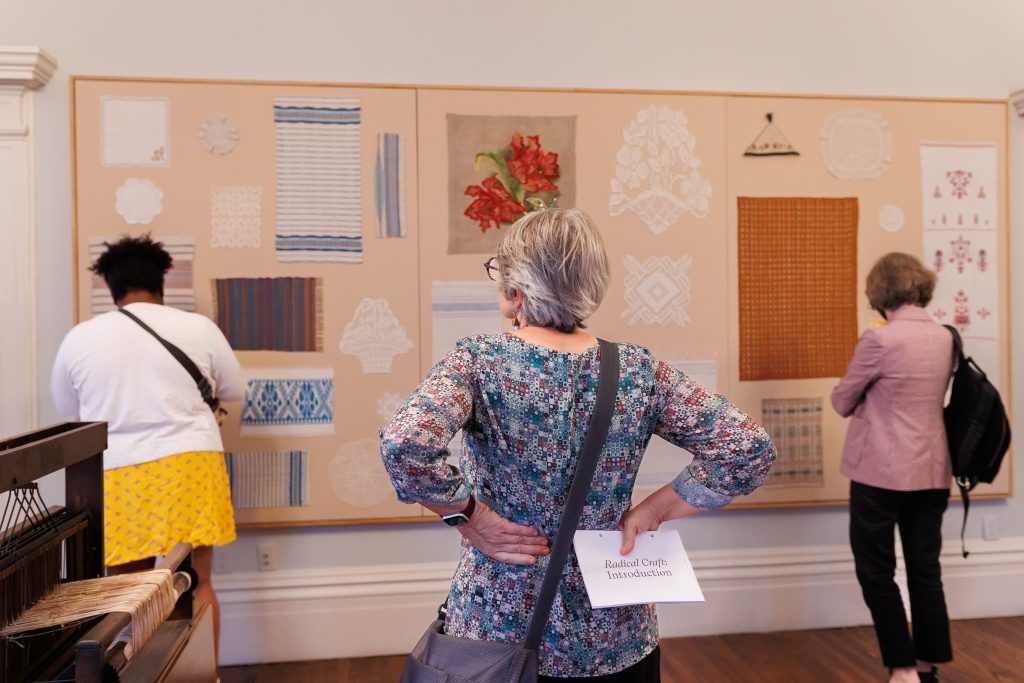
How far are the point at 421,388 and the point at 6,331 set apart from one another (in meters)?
2.37

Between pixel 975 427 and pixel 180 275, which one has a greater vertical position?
pixel 180 275

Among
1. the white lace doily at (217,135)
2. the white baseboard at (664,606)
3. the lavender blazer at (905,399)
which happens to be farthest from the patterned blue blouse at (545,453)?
the white lace doily at (217,135)

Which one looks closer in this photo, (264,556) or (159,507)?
(159,507)

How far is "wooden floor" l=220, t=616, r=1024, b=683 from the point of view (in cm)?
277

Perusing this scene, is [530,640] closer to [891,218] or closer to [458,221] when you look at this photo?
[458,221]

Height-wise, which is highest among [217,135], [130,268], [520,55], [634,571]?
[520,55]

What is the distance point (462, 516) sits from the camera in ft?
4.02

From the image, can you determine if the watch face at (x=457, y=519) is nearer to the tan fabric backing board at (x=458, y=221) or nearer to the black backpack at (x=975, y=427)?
the tan fabric backing board at (x=458, y=221)

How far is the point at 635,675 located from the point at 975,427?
1.85 m

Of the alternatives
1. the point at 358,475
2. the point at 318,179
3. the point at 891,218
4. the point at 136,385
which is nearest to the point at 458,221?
the point at 318,179

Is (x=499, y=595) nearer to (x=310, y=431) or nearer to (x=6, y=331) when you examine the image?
(x=310, y=431)

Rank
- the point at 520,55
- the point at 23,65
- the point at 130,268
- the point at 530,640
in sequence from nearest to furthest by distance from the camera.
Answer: the point at 530,640
the point at 130,268
the point at 23,65
the point at 520,55


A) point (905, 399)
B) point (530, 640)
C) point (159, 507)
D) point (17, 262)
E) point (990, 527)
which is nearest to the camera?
point (530, 640)

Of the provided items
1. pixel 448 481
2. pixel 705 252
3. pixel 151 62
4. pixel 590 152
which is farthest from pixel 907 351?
pixel 151 62
